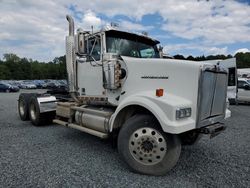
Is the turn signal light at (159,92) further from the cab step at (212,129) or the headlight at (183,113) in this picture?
the cab step at (212,129)

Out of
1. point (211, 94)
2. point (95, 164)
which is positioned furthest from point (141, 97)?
point (95, 164)

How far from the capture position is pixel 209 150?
214 inches

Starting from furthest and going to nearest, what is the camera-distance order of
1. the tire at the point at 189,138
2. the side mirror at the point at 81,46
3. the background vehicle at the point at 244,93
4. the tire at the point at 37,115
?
the background vehicle at the point at 244,93 < the tire at the point at 37,115 < the side mirror at the point at 81,46 < the tire at the point at 189,138

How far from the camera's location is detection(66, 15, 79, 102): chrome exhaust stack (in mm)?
6098

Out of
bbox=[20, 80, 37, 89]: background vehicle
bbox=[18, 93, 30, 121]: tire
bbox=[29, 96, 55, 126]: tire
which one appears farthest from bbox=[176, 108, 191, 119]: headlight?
bbox=[20, 80, 37, 89]: background vehicle

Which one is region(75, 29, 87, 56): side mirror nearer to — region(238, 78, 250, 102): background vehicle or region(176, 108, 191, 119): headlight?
region(176, 108, 191, 119): headlight

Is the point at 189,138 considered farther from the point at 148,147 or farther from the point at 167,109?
the point at 167,109

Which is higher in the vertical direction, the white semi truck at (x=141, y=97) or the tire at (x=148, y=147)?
the white semi truck at (x=141, y=97)

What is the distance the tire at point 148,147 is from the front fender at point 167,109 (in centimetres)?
25

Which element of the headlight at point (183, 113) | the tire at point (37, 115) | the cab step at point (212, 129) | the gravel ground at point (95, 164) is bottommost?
the gravel ground at point (95, 164)

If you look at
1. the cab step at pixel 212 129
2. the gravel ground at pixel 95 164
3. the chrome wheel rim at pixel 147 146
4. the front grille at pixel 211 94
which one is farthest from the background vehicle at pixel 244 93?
the chrome wheel rim at pixel 147 146

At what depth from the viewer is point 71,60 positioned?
6184 mm

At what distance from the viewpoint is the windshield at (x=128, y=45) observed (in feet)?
17.2

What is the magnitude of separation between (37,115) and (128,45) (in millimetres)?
4168
